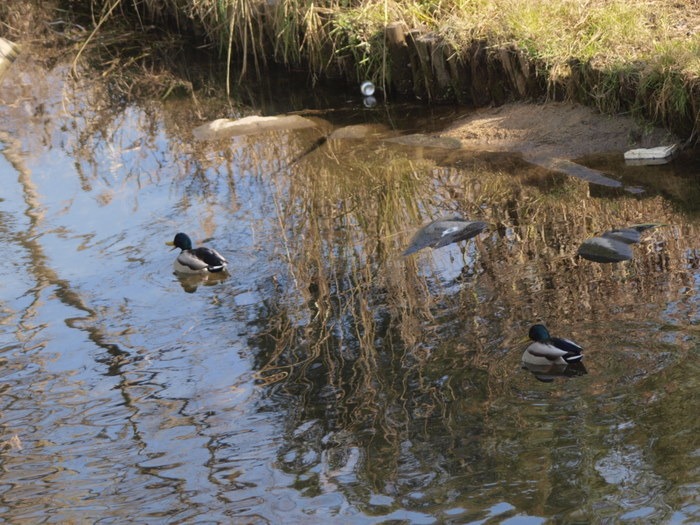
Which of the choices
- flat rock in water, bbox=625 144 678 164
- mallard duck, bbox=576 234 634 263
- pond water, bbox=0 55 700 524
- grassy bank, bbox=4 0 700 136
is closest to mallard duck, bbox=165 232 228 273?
pond water, bbox=0 55 700 524

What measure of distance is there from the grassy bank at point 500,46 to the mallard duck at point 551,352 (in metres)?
3.86

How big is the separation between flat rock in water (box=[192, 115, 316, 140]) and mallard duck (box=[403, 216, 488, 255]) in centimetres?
362

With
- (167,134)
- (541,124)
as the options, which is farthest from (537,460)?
(167,134)

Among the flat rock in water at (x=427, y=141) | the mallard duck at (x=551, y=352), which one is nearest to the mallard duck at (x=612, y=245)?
the mallard duck at (x=551, y=352)

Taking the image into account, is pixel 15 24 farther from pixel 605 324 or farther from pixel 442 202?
pixel 605 324

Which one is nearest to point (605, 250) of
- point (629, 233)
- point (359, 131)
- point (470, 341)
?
point (629, 233)

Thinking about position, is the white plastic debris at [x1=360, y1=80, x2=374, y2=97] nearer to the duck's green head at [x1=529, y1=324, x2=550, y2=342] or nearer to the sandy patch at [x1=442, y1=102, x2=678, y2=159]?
the sandy patch at [x1=442, y1=102, x2=678, y2=159]

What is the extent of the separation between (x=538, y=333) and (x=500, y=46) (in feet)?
16.5

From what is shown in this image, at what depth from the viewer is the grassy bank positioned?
28.4 feet

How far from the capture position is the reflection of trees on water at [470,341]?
449cm

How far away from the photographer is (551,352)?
5086 mm

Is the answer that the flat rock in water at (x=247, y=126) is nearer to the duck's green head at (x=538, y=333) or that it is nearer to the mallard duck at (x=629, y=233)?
the mallard duck at (x=629, y=233)

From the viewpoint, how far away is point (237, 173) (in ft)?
30.7

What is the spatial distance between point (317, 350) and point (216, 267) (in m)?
1.42
